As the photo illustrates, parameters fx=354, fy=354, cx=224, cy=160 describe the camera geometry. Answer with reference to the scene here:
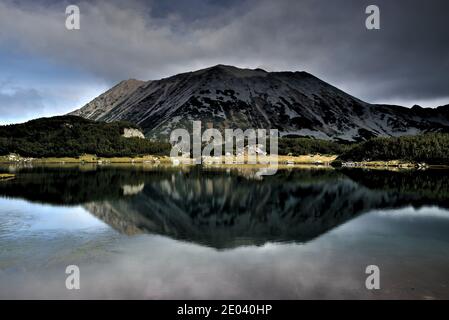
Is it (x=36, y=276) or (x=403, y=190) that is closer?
(x=36, y=276)

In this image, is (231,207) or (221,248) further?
(231,207)

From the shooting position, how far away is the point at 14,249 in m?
29.3

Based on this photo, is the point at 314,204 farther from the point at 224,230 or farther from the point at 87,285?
the point at 87,285

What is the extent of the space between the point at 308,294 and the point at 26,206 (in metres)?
47.8

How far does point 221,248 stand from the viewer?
31.4 metres

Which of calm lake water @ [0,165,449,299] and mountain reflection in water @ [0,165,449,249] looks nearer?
calm lake water @ [0,165,449,299]

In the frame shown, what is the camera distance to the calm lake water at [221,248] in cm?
2097

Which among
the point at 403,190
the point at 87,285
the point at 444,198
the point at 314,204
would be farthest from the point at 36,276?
the point at 403,190

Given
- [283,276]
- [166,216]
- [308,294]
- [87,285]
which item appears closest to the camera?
[308,294]

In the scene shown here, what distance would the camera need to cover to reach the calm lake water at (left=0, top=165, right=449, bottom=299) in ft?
68.8

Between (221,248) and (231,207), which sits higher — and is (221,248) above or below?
above

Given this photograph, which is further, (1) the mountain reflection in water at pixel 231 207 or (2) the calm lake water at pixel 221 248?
(1) the mountain reflection in water at pixel 231 207

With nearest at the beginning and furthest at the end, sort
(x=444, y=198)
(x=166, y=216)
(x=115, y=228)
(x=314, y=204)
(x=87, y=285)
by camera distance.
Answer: (x=87, y=285), (x=115, y=228), (x=166, y=216), (x=314, y=204), (x=444, y=198)
